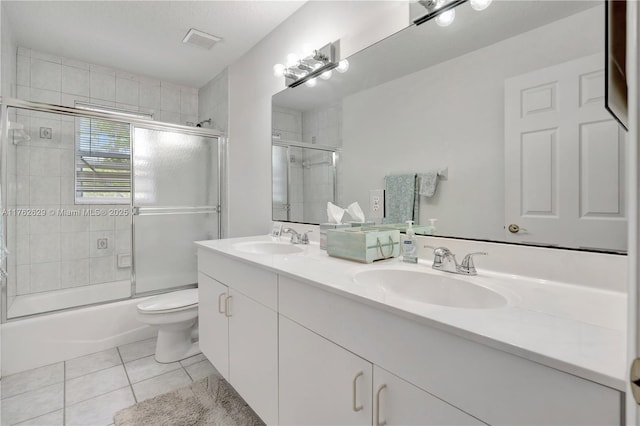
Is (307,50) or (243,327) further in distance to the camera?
(307,50)

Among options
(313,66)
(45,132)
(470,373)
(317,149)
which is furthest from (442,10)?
(45,132)

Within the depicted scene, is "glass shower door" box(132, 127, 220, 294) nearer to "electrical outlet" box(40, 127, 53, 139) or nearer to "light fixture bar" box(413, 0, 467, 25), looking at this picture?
"electrical outlet" box(40, 127, 53, 139)

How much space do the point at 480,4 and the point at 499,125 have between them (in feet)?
1.54

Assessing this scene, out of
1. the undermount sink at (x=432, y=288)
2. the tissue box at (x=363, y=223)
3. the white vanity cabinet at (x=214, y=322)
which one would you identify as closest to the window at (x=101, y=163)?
the white vanity cabinet at (x=214, y=322)

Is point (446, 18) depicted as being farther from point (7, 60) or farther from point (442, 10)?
point (7, 60)

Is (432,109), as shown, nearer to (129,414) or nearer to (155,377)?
(129,414)

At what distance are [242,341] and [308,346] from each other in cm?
52

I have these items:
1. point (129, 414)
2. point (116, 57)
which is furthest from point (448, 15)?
point (116, 57)

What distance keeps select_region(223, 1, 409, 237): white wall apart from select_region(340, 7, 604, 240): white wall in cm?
35

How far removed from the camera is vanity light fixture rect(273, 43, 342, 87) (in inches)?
67.9

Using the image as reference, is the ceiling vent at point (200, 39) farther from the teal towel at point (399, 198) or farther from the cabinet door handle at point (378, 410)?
the cabinet door handle at point (378, 410)

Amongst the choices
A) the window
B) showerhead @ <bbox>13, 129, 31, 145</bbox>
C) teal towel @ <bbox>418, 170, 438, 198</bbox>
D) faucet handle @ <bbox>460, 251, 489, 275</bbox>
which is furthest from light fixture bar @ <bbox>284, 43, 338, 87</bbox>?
showerhead @ <bbox>13, 129, 31, 145</bbox>

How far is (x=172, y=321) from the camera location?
1984 millimetres

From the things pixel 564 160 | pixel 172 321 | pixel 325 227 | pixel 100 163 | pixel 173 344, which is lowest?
pixel 173 344
